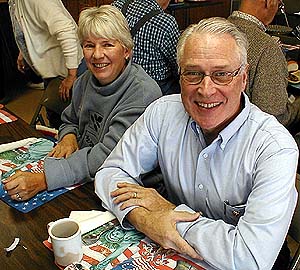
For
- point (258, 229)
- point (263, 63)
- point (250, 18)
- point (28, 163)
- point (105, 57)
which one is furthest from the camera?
point (250, 18)

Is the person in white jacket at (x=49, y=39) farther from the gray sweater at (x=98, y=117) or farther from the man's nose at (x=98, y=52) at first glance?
the man's nose at (x=98, y=52)

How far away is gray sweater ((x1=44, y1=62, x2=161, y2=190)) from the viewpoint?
1.51m

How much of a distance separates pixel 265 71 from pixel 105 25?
3.01 ft

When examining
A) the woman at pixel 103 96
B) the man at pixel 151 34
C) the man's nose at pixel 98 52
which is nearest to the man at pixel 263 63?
the man at pixel 151 34

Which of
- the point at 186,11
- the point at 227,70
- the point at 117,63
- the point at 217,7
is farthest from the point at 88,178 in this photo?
the point at 217,7

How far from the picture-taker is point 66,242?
3.52 feet

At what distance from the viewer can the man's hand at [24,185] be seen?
1.39 meters

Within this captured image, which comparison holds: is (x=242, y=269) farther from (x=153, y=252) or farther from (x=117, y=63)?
(x=117, y=63)

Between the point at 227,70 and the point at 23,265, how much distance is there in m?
0.75

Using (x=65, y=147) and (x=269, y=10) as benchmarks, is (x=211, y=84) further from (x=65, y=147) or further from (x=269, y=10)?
(x=269, y=10)

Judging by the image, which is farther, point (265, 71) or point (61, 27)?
point (61, 27)

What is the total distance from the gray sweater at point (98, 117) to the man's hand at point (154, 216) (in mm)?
257

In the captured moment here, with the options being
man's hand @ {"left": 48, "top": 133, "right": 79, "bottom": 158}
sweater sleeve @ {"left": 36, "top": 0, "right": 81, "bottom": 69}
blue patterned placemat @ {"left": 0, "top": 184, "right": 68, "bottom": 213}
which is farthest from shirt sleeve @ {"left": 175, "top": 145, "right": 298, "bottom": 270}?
sweater sleeve @ {"left": 36, "top": 0, "right": 81, "bottom": 69}

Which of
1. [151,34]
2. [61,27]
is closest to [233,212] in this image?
[151,34]
